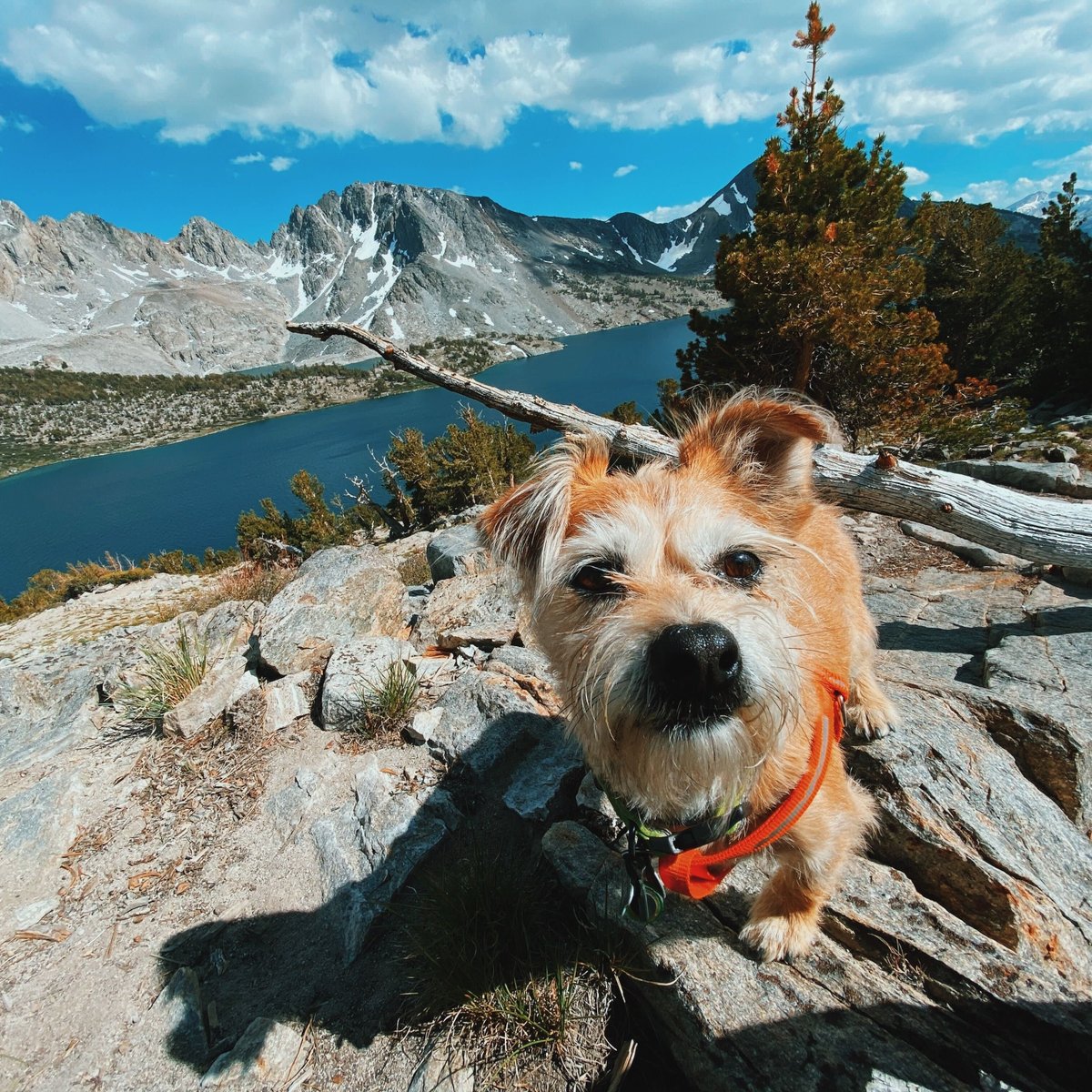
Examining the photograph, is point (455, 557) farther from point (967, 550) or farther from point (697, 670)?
point (697, 670)

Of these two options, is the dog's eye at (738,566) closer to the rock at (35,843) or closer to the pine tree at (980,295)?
the rock at (35,843)

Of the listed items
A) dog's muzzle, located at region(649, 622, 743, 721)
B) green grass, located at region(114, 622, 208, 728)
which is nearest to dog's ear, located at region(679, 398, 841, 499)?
dog's muzzle, located at region(649, 622, 743, 721)

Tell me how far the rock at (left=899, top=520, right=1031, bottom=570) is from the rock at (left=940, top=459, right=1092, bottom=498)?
1502 millimetres

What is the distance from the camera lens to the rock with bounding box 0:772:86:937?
4.42 metres

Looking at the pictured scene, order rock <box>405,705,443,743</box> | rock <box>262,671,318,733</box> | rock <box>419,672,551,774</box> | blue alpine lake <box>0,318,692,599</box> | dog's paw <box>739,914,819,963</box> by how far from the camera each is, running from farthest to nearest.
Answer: blue alpine lake <box>0,318,692,599</box> < rock <box>262,671,318,733</box> < rock <box>405,705,443,743</box> < rock <box>419,672,551,774</box> < dog's paw <box>739,914,819,963</box>

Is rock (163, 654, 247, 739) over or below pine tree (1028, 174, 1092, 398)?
below

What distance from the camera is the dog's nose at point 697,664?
2014mm

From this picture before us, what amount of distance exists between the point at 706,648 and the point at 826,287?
16936mm

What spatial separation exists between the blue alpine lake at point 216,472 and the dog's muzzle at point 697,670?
6772 cm

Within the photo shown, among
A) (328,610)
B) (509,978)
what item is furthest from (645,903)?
Result: (328,610)

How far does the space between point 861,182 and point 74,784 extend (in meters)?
24.8

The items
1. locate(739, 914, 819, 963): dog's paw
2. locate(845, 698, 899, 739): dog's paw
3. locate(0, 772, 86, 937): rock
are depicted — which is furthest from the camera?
locate(0, 772, 86, 937): rock

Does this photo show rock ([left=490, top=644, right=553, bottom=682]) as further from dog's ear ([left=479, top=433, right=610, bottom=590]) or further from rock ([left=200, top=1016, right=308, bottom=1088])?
rock ([left=200, top=1016, right=308, bottom=1088])

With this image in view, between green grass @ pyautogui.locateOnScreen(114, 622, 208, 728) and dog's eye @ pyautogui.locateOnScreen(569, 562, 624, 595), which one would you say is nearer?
dog's eye @ pyautogui.locateOnScreen(569, 562, 624, 595)
